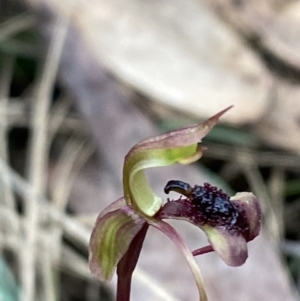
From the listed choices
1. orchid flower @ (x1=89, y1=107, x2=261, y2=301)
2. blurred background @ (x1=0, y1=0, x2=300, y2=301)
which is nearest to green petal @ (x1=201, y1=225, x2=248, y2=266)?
orchid flower @ (x1=89, y1=107, x2=261, y2=301)

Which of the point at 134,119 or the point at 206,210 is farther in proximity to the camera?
the point at 134,119

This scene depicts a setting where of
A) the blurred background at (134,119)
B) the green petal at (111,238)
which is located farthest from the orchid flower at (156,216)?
the blurred background at (134,119)

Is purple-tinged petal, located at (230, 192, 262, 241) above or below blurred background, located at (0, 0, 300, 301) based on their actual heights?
below

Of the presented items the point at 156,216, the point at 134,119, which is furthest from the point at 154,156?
the point at 134,119

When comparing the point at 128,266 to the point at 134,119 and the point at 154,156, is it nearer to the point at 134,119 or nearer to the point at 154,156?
the point at 154,156

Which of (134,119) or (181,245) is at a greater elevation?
(134,119)

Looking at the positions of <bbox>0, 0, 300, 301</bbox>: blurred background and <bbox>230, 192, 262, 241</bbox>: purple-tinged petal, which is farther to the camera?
<bbox>0, 0, 300, 301</bbox>: blurred background

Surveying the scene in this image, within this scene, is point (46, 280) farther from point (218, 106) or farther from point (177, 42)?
point (177, 42)

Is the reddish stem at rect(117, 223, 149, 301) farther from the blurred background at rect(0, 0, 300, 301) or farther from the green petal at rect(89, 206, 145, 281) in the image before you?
the blurred background at rect(0, 0, 300, 301)
